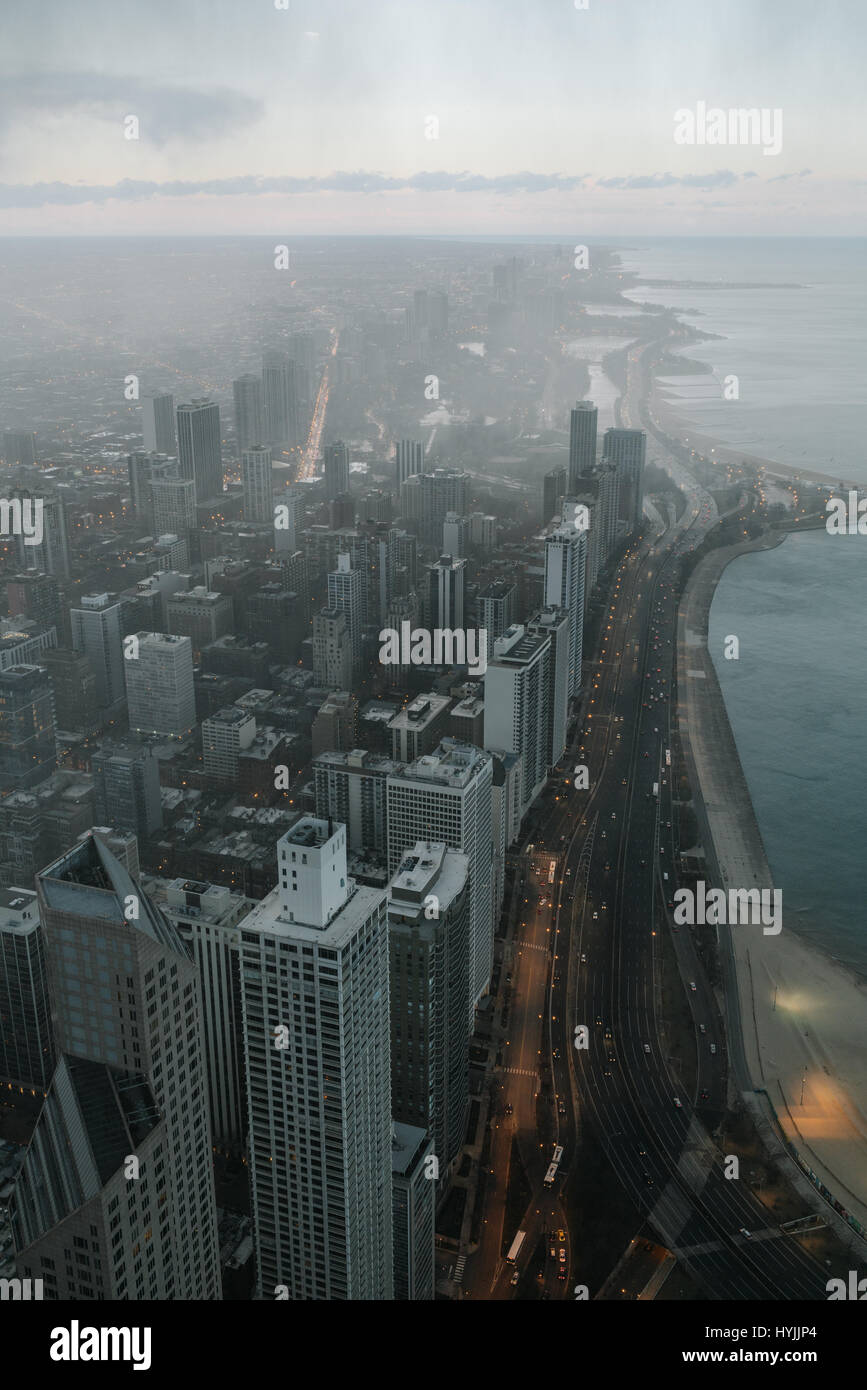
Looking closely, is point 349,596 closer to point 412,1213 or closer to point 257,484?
point 257,484

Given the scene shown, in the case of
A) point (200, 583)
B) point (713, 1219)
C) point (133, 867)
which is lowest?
point (713, 1219)

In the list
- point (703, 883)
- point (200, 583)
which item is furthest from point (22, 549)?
point (703, 883)

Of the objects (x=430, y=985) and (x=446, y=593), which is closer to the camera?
(x=430, y=985)

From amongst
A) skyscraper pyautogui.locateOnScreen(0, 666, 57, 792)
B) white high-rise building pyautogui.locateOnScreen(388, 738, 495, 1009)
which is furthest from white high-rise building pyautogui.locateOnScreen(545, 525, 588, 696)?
skyscraper pyautogui.locateOnScreen(0, 666, 57, 792)

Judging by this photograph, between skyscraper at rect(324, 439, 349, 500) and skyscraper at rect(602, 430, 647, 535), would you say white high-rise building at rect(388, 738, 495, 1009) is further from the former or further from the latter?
skyscraper at rect(602, 430, 647, 535)

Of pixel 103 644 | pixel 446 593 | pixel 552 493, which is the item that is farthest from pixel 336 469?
pixel 103 644

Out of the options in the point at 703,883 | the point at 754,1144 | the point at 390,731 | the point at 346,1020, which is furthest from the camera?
the point at 390,731
